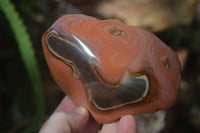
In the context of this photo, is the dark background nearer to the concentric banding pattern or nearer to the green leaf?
the green leaf

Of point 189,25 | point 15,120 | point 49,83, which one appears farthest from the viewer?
point 189,25

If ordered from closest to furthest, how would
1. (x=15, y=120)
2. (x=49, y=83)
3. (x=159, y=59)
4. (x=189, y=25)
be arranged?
(x=159, y=59), (x=15, y=120), (x=49, y=83), (x=189, y=25)

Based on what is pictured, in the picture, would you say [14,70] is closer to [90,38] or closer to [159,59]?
[90,38]

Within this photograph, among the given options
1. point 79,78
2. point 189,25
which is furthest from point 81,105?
point 189,25

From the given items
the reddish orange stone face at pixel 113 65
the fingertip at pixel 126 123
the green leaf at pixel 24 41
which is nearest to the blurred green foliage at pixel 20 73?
the green leaf at pixel 24 41

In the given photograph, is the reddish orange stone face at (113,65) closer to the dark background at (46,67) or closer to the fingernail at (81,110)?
the fingernail at (81,110)

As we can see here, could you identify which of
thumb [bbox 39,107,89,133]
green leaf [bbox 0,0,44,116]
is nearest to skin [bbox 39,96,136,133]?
thumb [bbox 39,107,89,133]

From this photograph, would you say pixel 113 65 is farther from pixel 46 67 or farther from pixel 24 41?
pixel 46 67
